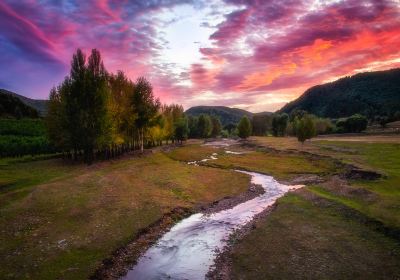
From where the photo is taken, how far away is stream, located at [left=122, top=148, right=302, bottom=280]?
78.6 ft

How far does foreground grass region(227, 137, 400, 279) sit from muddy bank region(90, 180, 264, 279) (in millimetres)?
7531

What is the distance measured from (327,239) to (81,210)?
2700 centimetres

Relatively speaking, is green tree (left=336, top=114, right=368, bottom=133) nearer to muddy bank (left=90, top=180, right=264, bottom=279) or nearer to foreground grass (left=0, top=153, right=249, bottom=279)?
foreground grass (left=0, top=153, right=249, bottom=279)

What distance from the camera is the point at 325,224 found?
105 ft

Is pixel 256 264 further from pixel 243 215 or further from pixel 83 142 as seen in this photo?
pixel 83 142

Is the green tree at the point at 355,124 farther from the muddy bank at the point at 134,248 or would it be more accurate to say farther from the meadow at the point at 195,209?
the muddy bank at the point at 134,248

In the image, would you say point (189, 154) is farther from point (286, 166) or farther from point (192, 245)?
point (192, 245)

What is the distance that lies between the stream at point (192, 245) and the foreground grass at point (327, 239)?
2.64 m

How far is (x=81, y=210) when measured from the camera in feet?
117

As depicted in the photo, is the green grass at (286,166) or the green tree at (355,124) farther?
the green tree at (355,124)

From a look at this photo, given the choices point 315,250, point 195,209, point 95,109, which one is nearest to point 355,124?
point 95,109

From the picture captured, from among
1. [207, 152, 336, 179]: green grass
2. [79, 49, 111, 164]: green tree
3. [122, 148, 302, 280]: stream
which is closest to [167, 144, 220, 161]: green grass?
[207, 152, 336, 179]: green grass

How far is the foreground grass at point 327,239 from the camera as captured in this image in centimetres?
2284

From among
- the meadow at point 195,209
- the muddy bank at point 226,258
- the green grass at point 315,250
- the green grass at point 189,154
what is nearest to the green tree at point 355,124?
the green grass at point 189,154
